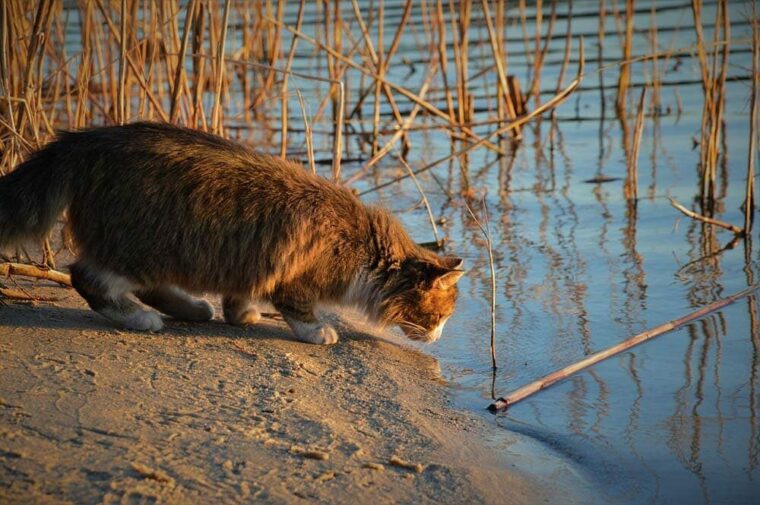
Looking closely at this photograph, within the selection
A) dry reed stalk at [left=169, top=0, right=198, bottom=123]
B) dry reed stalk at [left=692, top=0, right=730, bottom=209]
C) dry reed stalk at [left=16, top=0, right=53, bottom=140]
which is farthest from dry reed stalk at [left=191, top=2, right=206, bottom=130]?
dry reed stalk at [left=692, top=0, right=730, bottom=209]

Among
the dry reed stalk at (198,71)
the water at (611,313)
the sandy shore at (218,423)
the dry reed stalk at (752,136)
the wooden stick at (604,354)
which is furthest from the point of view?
the dry reed stalk at (752,136)

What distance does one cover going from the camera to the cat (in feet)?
13.0

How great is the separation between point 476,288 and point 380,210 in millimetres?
1037

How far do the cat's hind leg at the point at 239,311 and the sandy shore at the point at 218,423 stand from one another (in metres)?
0.19

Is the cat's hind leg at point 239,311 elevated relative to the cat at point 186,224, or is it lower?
lower

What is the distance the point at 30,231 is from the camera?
3.98 meters

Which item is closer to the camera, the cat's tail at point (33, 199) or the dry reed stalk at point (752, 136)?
the cat's tail at point (33, 199)

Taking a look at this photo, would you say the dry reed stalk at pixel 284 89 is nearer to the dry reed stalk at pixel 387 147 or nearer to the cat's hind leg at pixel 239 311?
the dry reed stalk at pixel 387 147

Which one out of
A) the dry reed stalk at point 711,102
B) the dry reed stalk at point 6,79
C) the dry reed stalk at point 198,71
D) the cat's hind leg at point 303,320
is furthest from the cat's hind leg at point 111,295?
the dry reed stalk at point 711,102

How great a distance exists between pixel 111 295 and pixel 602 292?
8.29ft

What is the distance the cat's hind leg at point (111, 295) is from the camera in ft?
13.2

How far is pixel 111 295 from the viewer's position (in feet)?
13.3

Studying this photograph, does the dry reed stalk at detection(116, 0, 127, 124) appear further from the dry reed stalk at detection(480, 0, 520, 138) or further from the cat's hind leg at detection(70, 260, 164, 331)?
the dry reed stalk at detection(480, 0, 520, 138)

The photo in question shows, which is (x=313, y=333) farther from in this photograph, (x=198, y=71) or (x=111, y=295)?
(x=198, y=71)
